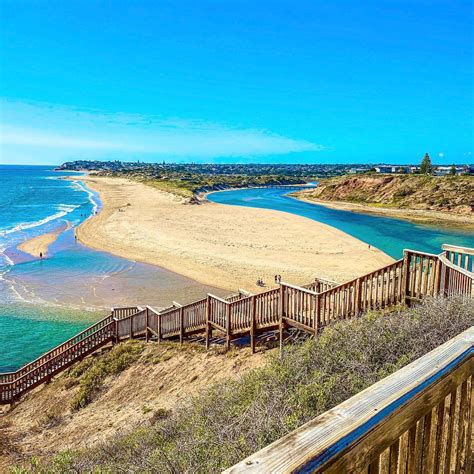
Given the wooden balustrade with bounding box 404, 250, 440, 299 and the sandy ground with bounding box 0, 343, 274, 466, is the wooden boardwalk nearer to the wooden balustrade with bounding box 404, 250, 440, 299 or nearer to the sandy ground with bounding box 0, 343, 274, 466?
the wooden balustrade with bounding box 404, 250, 440, 299

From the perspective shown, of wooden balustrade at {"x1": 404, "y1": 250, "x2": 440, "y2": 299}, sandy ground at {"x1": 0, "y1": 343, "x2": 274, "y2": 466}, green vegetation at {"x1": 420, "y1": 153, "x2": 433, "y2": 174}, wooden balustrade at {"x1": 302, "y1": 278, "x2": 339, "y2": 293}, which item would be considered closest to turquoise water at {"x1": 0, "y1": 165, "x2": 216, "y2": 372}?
sandy ground at {"x1": 0, "y1": 343, "x2": 274, "y2": 466}

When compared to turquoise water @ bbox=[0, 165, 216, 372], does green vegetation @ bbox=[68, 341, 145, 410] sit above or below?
above

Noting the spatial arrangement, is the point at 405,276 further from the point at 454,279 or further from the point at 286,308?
the point at 286,308

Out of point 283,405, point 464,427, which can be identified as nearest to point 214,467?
point 283,405

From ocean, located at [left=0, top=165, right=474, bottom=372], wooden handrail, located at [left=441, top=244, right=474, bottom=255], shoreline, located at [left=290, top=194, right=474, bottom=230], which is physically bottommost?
shoreline, located at [left=290, top=194, right=474, bottom=230]

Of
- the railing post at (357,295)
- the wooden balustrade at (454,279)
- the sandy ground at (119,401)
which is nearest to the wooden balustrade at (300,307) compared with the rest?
the railing post at (357,295)
